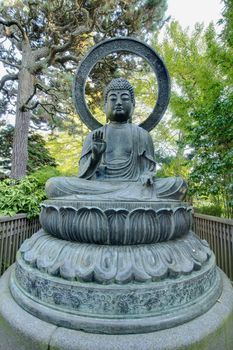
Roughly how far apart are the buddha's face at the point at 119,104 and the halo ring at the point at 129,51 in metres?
0.49

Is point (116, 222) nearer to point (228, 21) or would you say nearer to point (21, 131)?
point (228, 21)

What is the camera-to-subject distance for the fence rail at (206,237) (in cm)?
361

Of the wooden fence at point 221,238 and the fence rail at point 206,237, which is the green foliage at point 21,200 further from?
the wooden fence at point 221,238

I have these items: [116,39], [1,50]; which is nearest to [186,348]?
[116,39]

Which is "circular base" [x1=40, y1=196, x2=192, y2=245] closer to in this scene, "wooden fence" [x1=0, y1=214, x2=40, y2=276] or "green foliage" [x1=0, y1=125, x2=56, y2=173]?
"wooden fence" [x1=0, y1=214, x2=40, y2=276]

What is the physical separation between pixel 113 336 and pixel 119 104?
2.66m

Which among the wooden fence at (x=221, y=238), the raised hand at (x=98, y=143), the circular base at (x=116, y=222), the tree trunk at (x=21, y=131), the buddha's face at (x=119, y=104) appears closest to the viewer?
the circular base at (x=116, y=222)

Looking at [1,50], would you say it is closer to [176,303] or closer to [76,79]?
[76,79]

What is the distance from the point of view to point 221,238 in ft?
12.6

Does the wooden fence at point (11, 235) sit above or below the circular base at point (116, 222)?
below

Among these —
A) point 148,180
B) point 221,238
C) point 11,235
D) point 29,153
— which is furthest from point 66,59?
point 221,238

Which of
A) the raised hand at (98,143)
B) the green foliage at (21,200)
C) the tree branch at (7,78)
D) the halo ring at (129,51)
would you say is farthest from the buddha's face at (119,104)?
the tree branch at (7,78)

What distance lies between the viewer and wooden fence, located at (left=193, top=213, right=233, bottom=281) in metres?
3.59

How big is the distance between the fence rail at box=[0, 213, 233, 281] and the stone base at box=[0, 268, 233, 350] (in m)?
1.82
